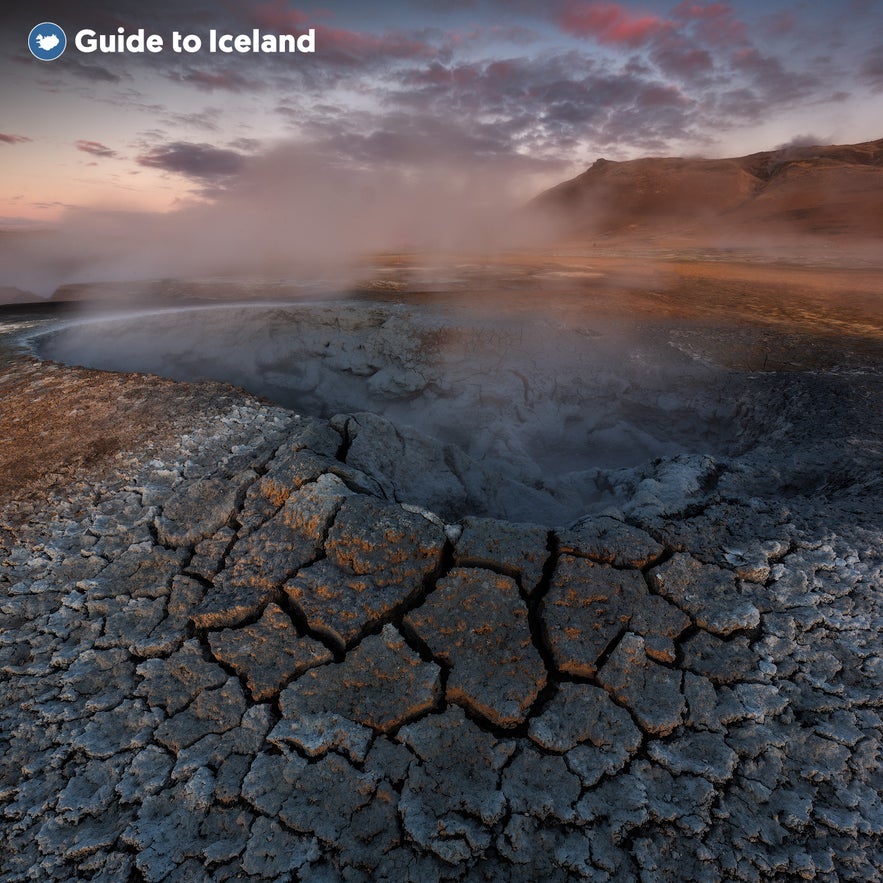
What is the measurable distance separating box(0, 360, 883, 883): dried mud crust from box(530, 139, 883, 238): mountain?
23.9 meters

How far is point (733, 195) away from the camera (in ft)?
98.8

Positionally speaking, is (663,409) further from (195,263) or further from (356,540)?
(195,263)

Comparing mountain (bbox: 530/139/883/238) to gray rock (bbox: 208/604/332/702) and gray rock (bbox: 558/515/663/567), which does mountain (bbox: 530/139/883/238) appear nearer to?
gray rock (bbox: 558/515/663/567)

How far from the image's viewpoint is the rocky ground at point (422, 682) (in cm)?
141

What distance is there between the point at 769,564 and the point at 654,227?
1181 inches

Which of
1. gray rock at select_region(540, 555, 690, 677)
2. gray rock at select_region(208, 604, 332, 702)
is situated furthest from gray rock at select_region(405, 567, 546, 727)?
gray rock at select_region(208, 604, 332, 702)

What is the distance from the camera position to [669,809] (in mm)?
1454

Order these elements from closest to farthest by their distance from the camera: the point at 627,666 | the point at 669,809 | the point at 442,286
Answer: the point at 669,809, the point at 627,666, the point at 442,286

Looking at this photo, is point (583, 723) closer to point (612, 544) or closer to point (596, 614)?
point (596, 614)

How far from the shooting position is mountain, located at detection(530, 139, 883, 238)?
23906 millimetres

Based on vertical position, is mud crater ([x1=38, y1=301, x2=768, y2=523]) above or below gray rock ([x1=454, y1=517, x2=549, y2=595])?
above

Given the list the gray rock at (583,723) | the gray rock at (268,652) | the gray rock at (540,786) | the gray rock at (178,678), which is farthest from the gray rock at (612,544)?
the gray rock at (178,678)

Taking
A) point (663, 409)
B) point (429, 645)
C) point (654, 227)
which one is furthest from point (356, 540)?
point (654, 227)

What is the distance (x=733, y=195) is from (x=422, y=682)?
36.7 m
